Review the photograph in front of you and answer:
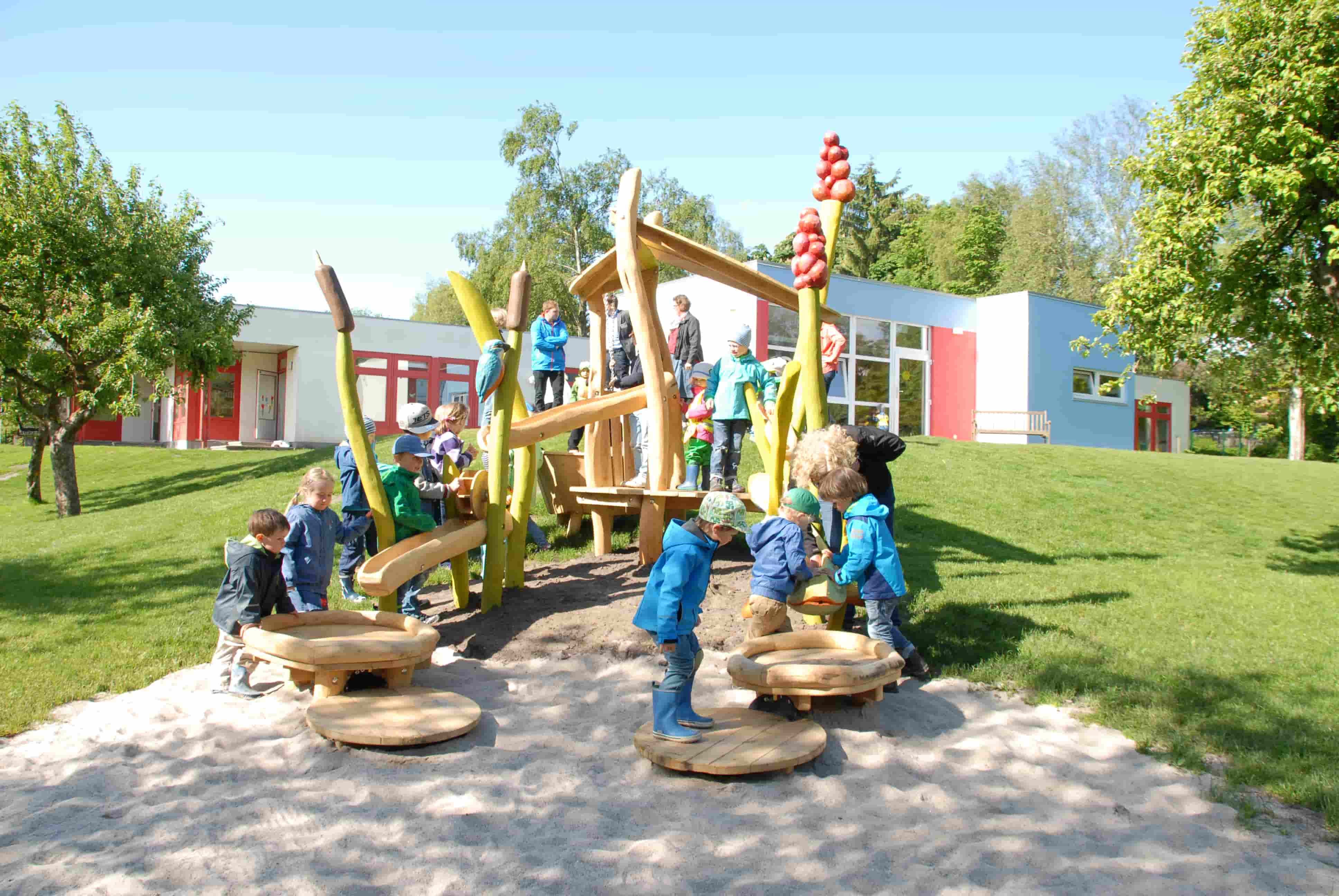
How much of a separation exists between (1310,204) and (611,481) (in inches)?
310

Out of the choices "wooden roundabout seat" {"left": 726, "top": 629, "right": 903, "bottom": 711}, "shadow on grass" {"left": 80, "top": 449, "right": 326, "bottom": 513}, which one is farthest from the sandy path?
"shadow on grass" {"left": 80, "top": 449, "right": 326, "bottom": 513}

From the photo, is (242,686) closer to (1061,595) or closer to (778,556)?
(778,556)

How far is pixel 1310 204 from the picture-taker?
964 cm

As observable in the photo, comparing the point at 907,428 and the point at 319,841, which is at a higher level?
the point at 907,428

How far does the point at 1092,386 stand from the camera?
84.9 ft

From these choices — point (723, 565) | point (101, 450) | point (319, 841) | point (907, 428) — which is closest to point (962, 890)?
point (319, 841)

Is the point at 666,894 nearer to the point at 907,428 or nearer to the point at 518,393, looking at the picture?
the point at 518,393

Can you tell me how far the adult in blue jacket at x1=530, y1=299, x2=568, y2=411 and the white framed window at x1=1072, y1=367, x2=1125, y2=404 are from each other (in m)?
19.1

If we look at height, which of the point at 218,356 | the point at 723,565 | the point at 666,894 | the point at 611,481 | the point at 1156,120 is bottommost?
the point at 666,894

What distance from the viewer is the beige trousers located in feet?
16.9

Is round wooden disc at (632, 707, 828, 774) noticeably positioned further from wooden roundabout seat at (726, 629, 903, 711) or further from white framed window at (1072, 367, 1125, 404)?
white framed window at (1072, 367, 1125, 404)

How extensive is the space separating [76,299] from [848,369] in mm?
16397

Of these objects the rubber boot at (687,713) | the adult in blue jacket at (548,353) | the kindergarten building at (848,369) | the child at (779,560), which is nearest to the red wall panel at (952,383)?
the kindergarten building at (848,369)

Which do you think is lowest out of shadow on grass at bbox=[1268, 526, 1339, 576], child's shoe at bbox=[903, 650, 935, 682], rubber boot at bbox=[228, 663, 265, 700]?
rubber boot at bbox=[228, 663, 265, 700]
